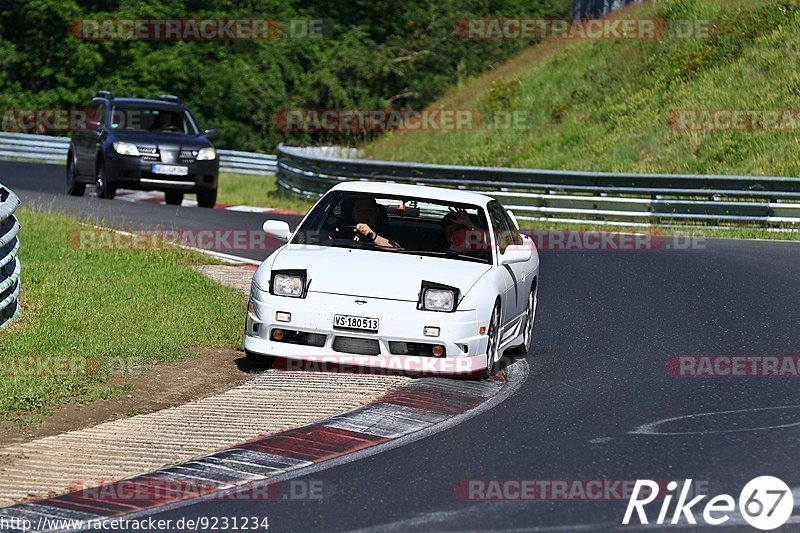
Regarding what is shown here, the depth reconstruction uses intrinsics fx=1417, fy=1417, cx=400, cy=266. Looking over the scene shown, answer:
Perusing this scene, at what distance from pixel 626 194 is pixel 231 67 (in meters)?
31.6

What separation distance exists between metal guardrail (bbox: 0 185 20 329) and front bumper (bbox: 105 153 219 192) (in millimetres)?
11486

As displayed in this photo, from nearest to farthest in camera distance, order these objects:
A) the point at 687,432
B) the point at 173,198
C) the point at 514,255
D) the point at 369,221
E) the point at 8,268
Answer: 1. the point at 687,432
2. the point at 514,255
3. the point at 369,221
4. the point at 8,268
5. the point at 173,198

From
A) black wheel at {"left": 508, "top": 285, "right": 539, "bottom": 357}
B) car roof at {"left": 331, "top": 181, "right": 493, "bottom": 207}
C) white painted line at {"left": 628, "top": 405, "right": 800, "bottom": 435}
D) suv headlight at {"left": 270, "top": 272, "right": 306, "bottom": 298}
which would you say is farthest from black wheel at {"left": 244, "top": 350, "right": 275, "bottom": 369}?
white painted line at {"left": 628, "top": 405, "right": 800, "bottom": 435}

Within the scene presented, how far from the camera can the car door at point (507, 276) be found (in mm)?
10906

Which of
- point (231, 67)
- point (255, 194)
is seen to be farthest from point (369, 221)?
point (231, 67)

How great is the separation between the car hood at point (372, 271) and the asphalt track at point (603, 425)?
0.97 meters

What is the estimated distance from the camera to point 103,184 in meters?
25.0

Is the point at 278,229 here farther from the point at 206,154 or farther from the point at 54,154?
the point at 54,154

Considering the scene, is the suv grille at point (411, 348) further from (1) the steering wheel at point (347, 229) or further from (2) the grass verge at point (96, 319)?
(2) the grass verge at point (96, 319)

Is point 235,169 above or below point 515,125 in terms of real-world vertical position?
below

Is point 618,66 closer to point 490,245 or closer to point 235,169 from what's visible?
point 235,169

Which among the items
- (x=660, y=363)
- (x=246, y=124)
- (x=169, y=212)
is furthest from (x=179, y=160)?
(x=246, y=124)

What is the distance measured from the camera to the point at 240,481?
23.6 feet

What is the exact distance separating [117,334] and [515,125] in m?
25.1
